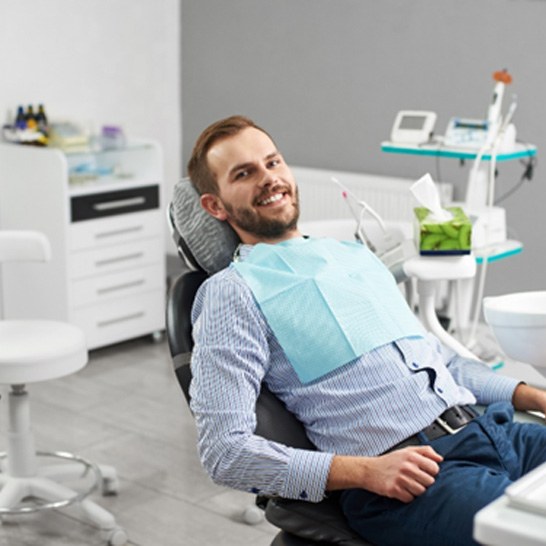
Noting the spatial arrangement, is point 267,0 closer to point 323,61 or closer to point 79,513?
point 323,61

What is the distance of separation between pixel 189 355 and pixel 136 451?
1456 mm

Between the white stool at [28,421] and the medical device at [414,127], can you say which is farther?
the medical device at [414,127]

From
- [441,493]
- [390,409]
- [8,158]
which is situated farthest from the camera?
[8,158]

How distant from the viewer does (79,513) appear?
114 inches

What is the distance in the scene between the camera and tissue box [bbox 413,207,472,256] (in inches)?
102

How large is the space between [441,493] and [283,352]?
14.4 inches

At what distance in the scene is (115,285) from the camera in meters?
4.22

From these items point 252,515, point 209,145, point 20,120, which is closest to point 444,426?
point 209,145

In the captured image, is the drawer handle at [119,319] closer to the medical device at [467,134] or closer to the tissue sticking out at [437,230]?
the medical device at [467,134]

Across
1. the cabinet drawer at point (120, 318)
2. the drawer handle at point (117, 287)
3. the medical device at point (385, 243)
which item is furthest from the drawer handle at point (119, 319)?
the medical device at point (385, 243)

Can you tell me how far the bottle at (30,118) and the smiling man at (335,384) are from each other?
224 centimetres

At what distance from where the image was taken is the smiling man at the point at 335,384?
165 centimetres

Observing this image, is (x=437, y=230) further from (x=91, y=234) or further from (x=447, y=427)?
(x=91, y=234)

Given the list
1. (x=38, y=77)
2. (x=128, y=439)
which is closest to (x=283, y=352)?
(x=128, y=439)
